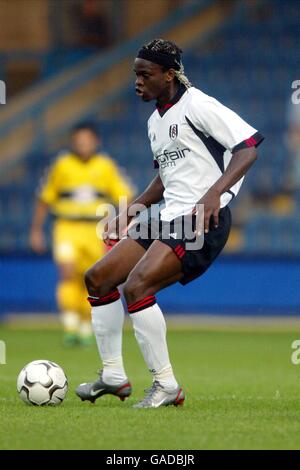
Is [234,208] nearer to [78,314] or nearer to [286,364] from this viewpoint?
[78,314]

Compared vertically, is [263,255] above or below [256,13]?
below

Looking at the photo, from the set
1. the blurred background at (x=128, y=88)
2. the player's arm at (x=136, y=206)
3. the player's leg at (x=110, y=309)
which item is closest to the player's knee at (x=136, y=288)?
the player's leg at (x=110, y=309)

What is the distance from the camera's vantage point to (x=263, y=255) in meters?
15.8

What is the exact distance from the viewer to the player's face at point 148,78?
23.4ft

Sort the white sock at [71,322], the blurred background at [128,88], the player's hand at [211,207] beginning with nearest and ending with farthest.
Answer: the player's hand at [211,207] → the white sock at [71,322] → the blurred background at [128,88]

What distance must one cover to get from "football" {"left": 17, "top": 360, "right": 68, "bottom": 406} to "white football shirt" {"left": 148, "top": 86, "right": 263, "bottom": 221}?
47.3 inches

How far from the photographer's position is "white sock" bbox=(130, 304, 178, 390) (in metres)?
6.89

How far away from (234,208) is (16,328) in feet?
14.8

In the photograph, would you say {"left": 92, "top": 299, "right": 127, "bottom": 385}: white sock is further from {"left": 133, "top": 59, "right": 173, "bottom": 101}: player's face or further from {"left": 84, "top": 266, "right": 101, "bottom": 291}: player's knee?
{"left": 133, "top": 59, "right": 173, "bottom": 101}: player's face

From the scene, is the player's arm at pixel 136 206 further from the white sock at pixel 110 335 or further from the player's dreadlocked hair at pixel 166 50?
the player's dreadlocked hair at pixel 166 50

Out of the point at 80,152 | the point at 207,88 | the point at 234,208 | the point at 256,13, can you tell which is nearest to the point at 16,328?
the point at 80,152

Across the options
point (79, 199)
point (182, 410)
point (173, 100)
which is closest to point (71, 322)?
point (79, 199)

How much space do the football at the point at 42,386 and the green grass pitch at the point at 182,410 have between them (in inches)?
2.7

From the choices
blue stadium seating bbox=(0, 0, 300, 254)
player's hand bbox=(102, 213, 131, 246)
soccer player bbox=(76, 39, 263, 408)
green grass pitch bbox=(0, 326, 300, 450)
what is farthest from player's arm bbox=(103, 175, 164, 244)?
blue stadium seating bbox=(0, 0, 300, 254)
